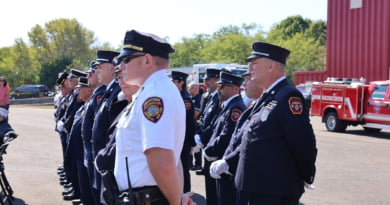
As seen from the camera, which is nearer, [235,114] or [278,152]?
[278,152]

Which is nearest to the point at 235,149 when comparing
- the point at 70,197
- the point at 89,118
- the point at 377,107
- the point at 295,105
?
the point at 295,105

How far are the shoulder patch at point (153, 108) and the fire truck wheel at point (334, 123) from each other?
14529mm

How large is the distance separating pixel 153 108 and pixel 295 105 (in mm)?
1321

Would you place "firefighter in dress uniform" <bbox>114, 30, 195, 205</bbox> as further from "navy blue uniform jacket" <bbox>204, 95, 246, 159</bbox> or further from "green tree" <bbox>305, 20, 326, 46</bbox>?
"green tree" <bbox>305, 20, 326, 46</bbox>

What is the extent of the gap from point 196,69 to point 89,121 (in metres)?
22.2

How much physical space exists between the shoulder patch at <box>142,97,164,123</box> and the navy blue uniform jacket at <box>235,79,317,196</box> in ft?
3.78

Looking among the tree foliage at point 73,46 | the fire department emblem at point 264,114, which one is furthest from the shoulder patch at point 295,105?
the tree foliage at point 73,46

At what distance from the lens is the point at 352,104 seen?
15.4m

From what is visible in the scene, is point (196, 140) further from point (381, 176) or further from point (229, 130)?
point (381, 176)

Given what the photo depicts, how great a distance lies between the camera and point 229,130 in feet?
16.7

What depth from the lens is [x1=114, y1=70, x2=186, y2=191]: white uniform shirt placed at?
2.43 m

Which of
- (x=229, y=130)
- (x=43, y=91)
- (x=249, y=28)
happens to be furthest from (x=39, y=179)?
(x=249, y=28)

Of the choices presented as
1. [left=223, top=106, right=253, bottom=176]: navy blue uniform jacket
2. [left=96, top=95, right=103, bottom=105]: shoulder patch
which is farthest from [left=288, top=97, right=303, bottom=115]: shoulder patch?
[left=96, top=95, right=103, bottom=105]: shoulder patch

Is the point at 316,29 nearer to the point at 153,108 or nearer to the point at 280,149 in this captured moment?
the point at 280,149
